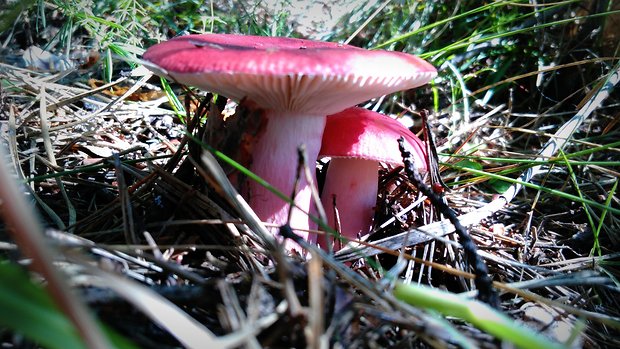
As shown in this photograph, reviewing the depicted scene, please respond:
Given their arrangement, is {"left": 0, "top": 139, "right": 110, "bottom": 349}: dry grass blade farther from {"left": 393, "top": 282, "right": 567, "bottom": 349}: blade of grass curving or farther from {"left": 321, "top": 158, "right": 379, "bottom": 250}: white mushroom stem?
{"left": 321, "top": 158, "right": 379, "bottom": 250}: white mushroom stem

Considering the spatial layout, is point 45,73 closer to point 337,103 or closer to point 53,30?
point 53,30

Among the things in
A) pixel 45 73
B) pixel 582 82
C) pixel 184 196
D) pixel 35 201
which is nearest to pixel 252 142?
pixel 184 196

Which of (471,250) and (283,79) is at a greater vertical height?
(283,79)

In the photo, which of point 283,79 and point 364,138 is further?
point 364,138

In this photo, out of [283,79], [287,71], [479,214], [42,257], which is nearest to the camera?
[42,257]

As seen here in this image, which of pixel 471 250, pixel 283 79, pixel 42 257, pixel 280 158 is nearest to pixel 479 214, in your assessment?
pixel 471 250

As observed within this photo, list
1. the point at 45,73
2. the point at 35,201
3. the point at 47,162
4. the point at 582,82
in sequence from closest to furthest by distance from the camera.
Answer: the point at 35,201 → the point at 47,162 → the point at 45,73 → the point at 582,82

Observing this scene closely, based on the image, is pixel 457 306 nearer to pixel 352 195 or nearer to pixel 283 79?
pixel 283 79
